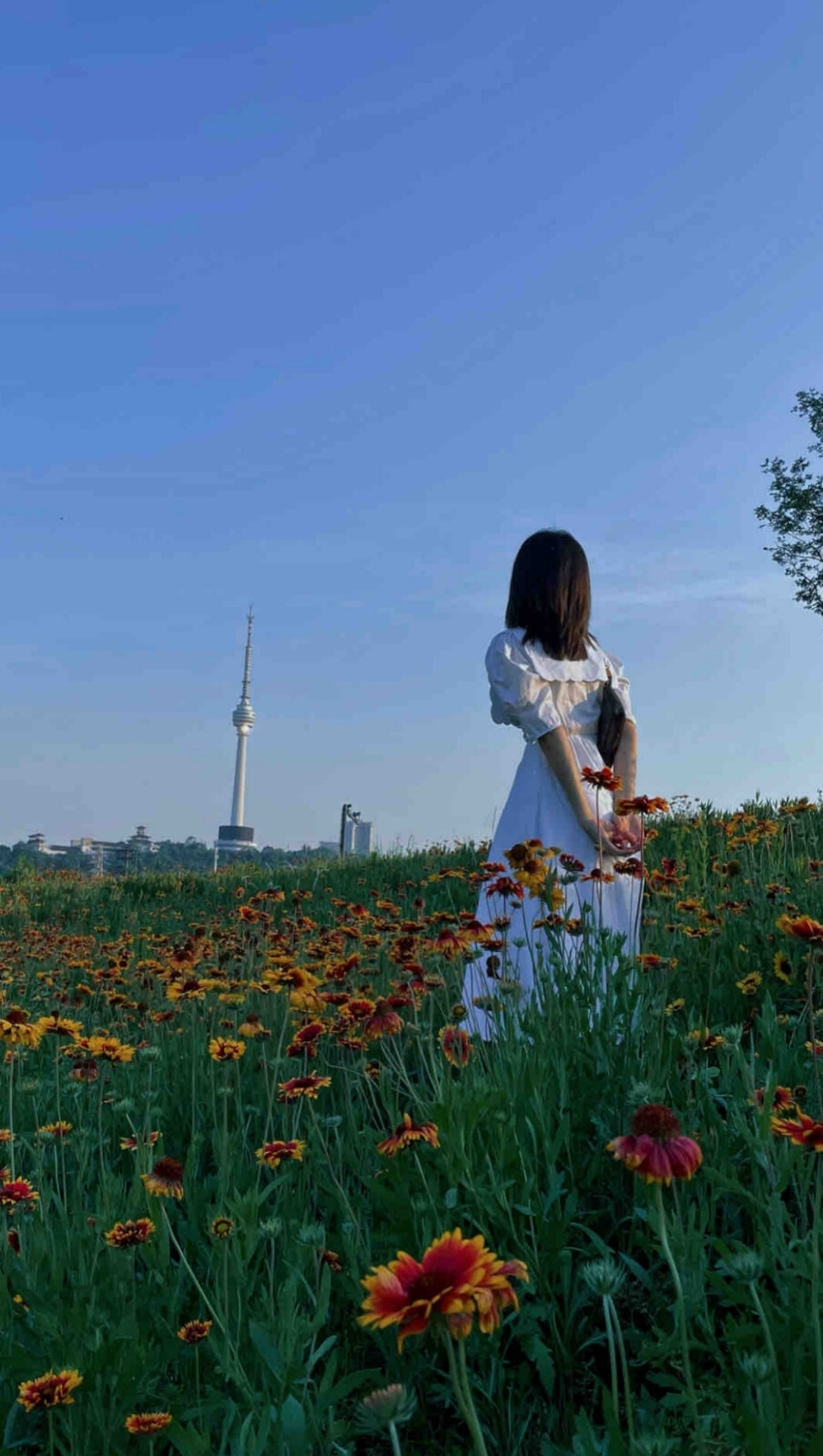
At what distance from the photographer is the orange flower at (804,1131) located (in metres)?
1.51

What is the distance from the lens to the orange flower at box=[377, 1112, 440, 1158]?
1930mm

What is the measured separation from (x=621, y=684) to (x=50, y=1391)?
3.26 meters

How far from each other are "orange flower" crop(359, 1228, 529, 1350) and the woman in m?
3.03

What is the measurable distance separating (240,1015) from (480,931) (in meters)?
2.07

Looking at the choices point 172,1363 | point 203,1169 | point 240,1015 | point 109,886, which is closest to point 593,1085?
point 172,1363

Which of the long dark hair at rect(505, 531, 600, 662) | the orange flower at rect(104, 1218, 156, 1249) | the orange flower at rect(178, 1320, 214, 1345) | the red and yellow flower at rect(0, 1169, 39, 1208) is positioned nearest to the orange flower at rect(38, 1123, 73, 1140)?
the red and yellow flower at rect(0, 1169, 39, 1208)

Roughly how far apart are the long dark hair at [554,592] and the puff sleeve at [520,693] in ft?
0.40

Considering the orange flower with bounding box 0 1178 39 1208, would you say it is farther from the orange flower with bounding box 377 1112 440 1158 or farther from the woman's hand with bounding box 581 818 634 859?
the woman's hand with bounding box 581 818 634 859

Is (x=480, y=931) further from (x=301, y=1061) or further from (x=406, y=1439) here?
(x=406, y=1439)

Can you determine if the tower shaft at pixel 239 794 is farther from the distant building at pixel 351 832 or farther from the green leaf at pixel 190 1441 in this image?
the green leaf at pixel 190 1441

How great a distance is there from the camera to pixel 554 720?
418 centimetres

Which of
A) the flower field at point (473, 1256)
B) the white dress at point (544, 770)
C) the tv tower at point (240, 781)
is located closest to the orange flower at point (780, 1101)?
the flower field at point (473, 1256)

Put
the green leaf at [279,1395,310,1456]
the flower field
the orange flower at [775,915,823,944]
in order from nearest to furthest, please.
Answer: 1. the flower field
2. the green leaf at [279,1395,310,1456]
3. the orange flower at [775,915,823,944]

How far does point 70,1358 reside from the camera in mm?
1824
